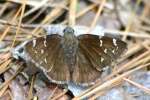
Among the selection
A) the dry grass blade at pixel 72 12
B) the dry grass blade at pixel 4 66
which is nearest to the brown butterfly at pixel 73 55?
the dry grass blade at pixel 4 66

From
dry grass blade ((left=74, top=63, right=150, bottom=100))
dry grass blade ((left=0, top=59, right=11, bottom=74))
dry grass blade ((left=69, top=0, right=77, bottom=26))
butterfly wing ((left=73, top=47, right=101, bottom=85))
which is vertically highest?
dry grass blade ((left=69, top=0, right=77, bottom=26))

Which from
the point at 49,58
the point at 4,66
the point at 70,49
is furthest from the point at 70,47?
the point at 4,66

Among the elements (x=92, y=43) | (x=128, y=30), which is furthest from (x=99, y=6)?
(x=92, y=43)

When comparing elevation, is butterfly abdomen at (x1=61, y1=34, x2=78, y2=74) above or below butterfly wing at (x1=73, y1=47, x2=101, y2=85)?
above

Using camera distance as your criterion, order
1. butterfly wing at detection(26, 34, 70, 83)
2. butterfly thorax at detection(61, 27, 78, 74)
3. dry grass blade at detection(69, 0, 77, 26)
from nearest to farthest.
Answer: butterfly wing at detection(26, 34, 70, 83)
butterfly thorax at detection(61, 27, 78, 74)
dry grass blade at detection(69, 0, 77, 26)

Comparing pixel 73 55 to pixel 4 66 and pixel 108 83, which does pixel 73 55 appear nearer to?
pixel 108 83

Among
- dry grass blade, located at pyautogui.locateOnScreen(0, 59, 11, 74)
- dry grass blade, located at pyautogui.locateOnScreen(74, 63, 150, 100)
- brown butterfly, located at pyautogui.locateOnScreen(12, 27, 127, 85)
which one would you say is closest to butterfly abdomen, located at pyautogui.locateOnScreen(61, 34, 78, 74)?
brown butterfly, located at pyautogui.locateOnScreen(12, 27, 127, 85)

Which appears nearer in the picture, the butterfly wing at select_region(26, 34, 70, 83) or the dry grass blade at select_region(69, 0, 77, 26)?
the butterfly wing at select_region(26, 34, 70, 83)

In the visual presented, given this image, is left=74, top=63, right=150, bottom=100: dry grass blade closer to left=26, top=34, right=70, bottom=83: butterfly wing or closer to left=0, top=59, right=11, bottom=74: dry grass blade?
left=26, top=34, right=70, bottom=83: butterfly wing
